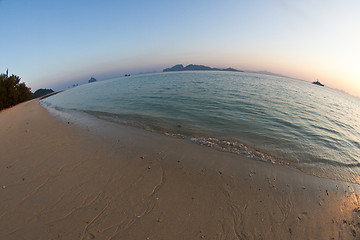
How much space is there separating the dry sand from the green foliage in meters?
25.9

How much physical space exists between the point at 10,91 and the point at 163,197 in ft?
121

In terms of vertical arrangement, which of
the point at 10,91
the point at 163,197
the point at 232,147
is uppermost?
the point at 10,91

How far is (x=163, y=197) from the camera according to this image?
404 cm

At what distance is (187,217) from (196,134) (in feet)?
17.9

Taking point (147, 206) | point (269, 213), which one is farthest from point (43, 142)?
point (269, 213)

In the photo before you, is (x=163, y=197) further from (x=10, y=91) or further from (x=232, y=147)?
(x=10, y=91)

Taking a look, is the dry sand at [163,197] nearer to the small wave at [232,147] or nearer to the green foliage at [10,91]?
the small wave at [232,147]

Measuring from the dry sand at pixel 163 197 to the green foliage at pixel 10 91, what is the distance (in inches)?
1020

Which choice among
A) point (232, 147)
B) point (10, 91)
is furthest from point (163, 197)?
point (10, 91)

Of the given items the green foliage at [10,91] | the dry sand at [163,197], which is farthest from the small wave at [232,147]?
the green foliage at [10,91]

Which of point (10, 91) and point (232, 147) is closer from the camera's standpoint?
point (232, 147)

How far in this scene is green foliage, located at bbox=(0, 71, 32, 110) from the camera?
22.0 meters

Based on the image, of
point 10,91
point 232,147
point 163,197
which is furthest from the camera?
point 10,91

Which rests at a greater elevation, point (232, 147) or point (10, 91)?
point (10, 91)
